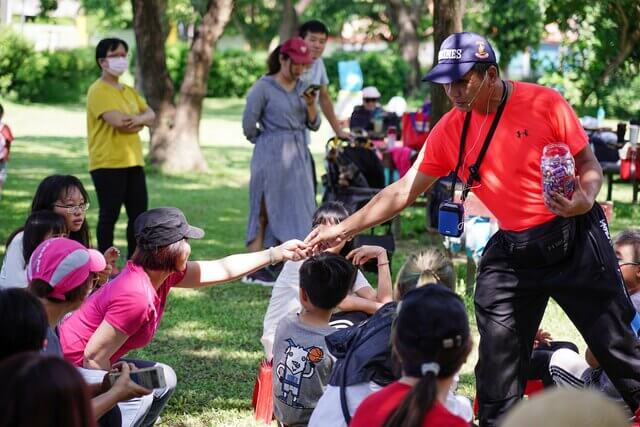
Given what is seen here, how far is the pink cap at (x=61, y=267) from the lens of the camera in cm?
382

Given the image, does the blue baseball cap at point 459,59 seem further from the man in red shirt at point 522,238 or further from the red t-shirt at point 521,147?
the red t-shirt at point 521,147

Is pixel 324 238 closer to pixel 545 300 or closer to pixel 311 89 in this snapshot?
pixel 545 300

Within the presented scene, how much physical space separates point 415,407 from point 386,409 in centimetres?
20

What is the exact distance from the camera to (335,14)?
56.9 m

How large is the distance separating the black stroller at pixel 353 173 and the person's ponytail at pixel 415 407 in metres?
6.13

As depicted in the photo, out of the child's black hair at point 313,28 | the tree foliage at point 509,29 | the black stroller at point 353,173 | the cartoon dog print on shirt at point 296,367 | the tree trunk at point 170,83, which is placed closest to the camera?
the cartoon dog print on shirt at point 296,367

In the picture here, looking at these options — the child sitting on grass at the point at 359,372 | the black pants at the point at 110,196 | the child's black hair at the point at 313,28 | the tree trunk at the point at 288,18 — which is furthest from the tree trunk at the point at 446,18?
the tree trunk at the point at 288,18

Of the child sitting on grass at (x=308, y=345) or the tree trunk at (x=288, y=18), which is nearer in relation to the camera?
the child sitting on grass at (x=308, y=345)

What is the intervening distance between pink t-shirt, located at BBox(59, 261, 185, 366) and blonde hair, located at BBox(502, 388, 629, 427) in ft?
8.18

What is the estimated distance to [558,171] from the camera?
387cm

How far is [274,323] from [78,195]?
4.15ft

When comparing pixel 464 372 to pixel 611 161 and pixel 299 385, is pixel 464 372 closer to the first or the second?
pixel 299 385

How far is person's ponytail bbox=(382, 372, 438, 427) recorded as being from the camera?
2.80 meters

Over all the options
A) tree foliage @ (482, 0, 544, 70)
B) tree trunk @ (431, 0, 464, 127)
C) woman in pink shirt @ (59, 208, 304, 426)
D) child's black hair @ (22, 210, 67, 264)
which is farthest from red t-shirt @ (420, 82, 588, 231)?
tree foliage @ (482, 0, 544, 70)
